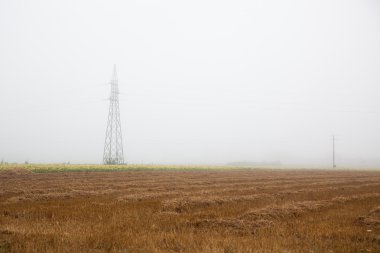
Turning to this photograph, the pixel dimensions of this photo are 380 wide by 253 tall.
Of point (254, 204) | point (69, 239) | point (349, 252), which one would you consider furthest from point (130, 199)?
point (349, 252)

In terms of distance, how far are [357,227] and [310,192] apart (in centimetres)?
1157

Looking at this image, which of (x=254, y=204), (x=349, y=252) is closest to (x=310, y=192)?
(x=254, y=204)

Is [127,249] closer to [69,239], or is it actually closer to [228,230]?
[69,239]

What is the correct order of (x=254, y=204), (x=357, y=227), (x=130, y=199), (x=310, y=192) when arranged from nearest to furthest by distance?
1. (x=357, y=227)
2. (x=254, y=204)
3. (x=130, y=199)
4. (x=310, y=192)

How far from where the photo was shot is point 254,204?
1672 centimetres

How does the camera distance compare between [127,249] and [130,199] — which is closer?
[127,249]

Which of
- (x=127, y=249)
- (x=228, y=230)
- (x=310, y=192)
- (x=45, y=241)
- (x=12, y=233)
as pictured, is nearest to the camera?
(x=127, y=249)

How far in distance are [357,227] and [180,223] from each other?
5534mm

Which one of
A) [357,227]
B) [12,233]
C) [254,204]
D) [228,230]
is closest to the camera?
[12,233]

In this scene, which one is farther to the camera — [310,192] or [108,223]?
[310,192]

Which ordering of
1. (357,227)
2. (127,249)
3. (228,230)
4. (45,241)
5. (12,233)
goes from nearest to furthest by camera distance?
(127,249) < (45,241) < (12,233) < (228,230) < (357,227)

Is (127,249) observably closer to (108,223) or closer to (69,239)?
(69,239)

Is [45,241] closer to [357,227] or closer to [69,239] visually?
[69,239]

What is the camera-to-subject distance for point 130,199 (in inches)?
714
